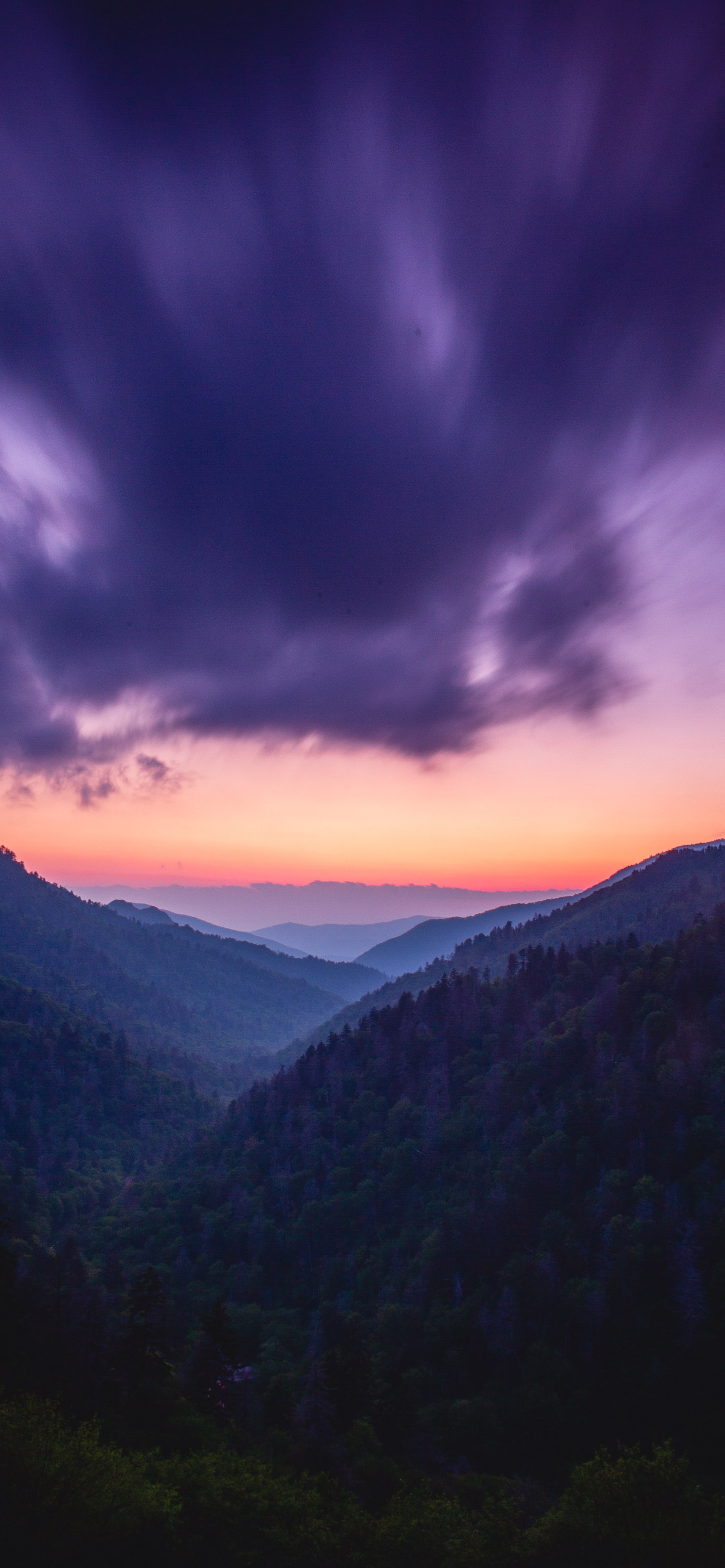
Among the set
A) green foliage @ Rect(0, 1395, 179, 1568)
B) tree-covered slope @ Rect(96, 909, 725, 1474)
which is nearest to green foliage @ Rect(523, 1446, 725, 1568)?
tree-covered slope @ Rect(96, 909, 725, 1474)

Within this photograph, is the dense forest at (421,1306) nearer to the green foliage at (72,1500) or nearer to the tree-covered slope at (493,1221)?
the green foliage at (72,1500)

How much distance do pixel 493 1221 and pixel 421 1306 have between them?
1530 cm

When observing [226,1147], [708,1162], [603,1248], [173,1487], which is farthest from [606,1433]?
[226,1147]

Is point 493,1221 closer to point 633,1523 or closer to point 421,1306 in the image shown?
point 421,1306

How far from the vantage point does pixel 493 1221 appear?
98.1 metres

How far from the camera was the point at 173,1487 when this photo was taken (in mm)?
40031

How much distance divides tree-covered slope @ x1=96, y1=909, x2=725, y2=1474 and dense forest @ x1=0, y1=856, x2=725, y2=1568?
43 cm

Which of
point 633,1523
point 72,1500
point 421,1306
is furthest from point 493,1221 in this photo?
point 72,1500

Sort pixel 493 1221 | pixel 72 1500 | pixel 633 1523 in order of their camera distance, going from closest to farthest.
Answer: pixel 72 1500 → pixel 633 1523 → pixel 493 1221

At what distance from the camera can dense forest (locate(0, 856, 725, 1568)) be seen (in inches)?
1567

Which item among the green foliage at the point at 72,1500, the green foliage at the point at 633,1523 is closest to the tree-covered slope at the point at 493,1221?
the green foliage at the point at 633,1523

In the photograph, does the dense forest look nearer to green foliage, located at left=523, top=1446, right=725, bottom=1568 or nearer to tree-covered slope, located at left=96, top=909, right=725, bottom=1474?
green foliage, located at left=523, top=1446, right=725, bottom=1568

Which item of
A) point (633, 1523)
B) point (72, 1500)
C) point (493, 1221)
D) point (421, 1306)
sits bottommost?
point (421, 1306)

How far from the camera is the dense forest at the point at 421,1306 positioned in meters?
39.8
